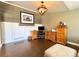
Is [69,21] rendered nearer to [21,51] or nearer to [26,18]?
[26,18]

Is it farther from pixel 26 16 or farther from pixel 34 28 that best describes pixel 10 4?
pixel 34 28

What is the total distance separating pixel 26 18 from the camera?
4.71 metres

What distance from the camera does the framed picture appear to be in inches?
177

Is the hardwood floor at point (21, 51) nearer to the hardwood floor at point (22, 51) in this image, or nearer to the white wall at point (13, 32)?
the hardwood floor at point (22, 51)

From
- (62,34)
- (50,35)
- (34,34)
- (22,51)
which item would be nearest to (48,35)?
(50,35)

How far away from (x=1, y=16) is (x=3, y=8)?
13.0 inches

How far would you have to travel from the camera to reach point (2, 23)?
362 cm

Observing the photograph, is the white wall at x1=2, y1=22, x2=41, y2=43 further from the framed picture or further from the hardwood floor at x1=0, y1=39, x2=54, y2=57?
the hardwood floor at x1=0, y1=39, x2=54, y2=57

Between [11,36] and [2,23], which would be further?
[11,36]

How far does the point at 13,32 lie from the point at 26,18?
1047 mm

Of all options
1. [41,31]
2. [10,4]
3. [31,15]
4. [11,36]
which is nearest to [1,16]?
[10,4]

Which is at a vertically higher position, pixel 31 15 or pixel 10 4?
pixel 10 4

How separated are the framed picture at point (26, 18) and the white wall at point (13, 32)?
0.98 feet

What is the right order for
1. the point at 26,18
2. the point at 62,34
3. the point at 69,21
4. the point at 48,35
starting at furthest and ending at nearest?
the point at 48,35 → the point at 26,18 → the point at 62,34 → the point at 69,21
